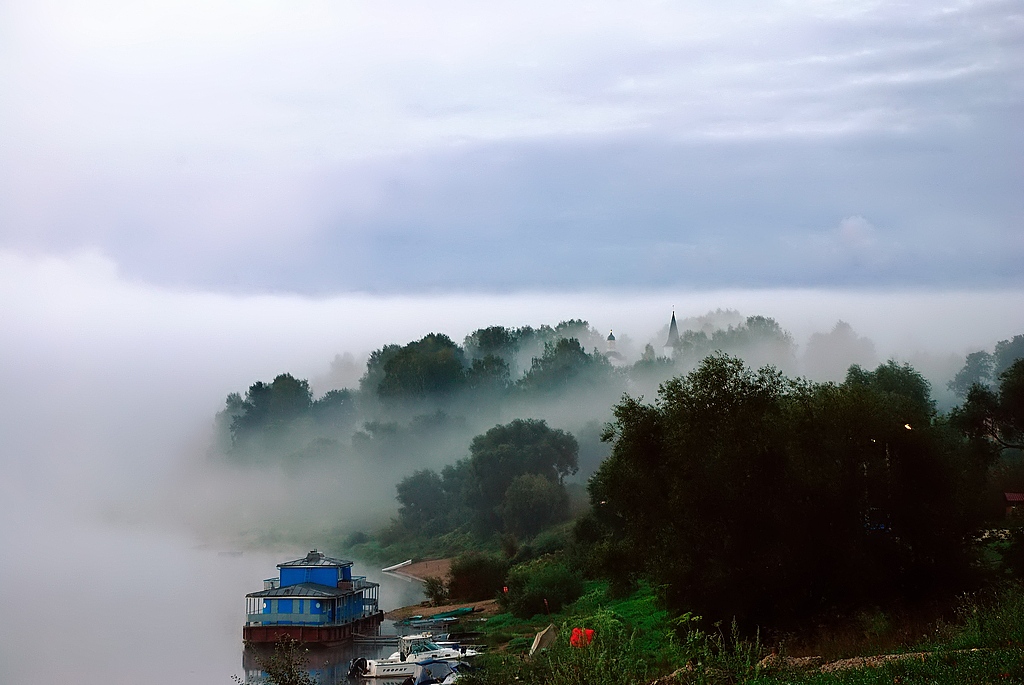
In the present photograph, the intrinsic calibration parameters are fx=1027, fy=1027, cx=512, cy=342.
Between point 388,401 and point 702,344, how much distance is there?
43.5 meters

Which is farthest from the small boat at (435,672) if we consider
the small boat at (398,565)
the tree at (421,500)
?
the tree at (421,500)

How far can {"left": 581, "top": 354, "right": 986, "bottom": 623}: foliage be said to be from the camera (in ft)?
92.7

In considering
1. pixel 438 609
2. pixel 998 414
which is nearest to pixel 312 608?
pixel 438 609

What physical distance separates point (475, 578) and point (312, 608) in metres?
12.4

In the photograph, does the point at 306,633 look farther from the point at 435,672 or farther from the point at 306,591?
the point at 435,672

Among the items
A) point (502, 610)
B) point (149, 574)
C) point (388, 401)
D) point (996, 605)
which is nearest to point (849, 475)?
point (996, 605)

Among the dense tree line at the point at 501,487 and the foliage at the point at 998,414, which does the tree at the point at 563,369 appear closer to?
the dense tree line at the point at 501,487

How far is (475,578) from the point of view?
65.8 meters

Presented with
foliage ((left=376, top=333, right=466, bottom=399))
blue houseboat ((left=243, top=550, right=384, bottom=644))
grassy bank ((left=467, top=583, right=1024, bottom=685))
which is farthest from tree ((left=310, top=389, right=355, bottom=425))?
grassy bank ((left=467, top=583, right=1024, bottom=685))

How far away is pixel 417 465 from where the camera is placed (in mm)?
122875

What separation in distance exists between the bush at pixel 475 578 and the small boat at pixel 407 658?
17.4m

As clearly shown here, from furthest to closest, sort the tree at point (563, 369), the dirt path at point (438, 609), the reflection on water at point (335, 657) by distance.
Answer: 1. the tree at point (563, 369)
2. the dirt path at point (438, 609)
3. the reflection on water at point (335, 657)

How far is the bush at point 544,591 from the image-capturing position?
5112cm

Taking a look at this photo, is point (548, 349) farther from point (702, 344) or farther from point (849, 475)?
point (849, 475)
